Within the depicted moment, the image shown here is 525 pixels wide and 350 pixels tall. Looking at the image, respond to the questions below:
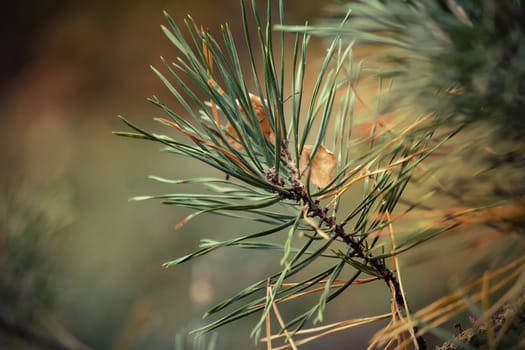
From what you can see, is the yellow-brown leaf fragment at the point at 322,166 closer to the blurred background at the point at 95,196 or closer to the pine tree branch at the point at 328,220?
the pine tree branch at the point at 328,220

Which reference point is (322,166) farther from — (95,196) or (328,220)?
(95,196)

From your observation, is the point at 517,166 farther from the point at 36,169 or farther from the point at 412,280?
the point at 36,169

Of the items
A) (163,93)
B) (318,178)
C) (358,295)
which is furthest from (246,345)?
(318,178)

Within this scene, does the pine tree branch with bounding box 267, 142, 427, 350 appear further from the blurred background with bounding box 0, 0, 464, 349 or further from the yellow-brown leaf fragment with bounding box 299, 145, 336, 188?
the blurred background with bounding box 0, 0, 464, 349

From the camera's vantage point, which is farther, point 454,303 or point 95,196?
point 95,196

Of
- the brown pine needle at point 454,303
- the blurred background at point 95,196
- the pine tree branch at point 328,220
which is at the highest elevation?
the blurred background at point 95,196

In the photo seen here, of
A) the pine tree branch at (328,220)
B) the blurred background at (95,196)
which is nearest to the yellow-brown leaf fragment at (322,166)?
the pine tree branch at (328,220)

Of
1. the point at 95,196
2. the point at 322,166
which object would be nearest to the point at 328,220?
the point at 322,166

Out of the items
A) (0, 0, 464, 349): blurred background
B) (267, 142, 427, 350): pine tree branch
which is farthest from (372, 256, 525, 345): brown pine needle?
(0, 0, 464, 349): blurred background
